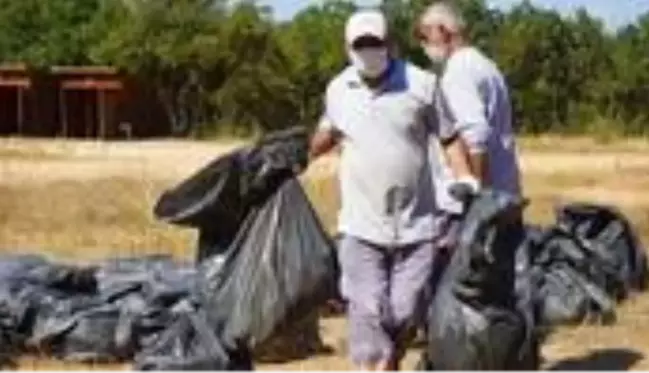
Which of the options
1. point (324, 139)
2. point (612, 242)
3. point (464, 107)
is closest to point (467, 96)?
point (464, 107)

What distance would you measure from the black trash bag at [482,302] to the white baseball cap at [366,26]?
2.40 ft

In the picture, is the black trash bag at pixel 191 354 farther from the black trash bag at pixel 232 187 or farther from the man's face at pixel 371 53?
the man's face at pixel 371 53

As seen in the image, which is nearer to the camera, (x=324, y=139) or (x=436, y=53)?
(x=324, y=139)

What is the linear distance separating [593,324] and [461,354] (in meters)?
3.42


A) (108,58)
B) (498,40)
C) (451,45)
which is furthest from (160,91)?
(451,45)

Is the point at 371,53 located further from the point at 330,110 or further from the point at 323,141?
the point at 323,141

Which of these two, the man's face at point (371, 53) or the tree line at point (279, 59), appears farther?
the tree line at point (279, 59)

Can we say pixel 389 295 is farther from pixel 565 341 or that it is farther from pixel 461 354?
pixel 565 341

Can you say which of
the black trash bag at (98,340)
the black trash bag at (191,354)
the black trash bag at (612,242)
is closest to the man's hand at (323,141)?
the black trash bag at (191,354)

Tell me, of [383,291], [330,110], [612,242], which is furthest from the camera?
[612,242]

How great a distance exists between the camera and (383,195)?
21.0 ft

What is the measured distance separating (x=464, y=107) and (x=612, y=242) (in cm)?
449

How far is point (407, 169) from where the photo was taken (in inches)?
253

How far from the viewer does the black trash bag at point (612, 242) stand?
10828 millimetres
